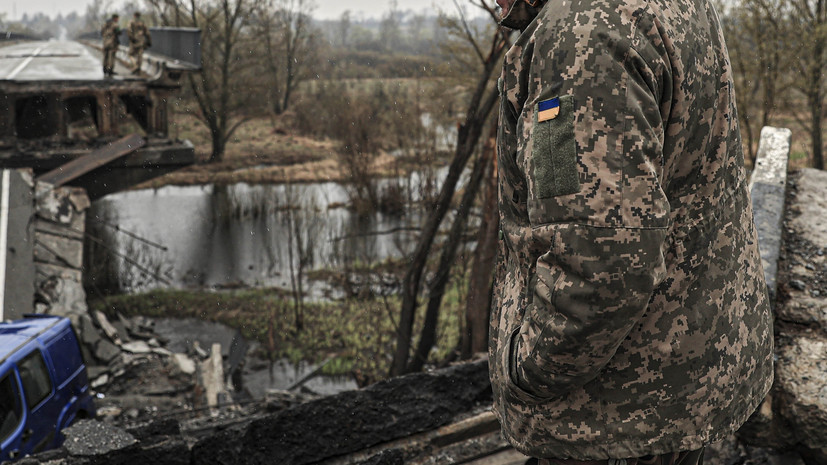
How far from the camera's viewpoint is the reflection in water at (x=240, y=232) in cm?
1712

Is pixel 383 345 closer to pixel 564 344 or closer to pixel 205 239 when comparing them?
pixel 205 239

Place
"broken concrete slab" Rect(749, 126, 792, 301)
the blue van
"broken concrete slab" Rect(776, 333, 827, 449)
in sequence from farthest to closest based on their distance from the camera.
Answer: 1. the blue van
2. "broken concrete slab" Rect(749, 126, 792, 301)
3. "broken concrete slab" Rect(776, 333, 827, 449)

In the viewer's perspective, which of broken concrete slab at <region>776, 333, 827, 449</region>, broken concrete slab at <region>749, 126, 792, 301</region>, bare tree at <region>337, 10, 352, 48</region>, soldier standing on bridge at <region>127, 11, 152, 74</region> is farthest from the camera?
bare tree at <region>337, 10, 352, 48</region>

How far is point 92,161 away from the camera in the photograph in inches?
516

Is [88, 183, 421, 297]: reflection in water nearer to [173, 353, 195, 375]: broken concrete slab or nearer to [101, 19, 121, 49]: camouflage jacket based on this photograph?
[173, 353, 195, 375]: broken concrete slab

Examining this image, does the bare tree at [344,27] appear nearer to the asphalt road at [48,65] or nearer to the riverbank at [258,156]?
the riverbank at [258,156]

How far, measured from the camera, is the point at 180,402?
376 inches

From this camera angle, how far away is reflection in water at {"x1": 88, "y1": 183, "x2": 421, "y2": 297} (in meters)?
17.1

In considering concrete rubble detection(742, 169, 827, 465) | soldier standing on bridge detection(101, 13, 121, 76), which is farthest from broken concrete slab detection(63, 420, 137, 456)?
soldier standing on bridge detection(101, 13, 121, 76)

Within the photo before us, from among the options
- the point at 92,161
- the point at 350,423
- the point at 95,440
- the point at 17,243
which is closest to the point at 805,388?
the point at 350,423

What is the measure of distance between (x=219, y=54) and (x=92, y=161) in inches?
438

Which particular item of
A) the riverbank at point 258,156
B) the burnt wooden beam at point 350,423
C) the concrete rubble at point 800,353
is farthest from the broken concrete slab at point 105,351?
the riverbank at point 258,156

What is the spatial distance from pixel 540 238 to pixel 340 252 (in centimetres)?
1616

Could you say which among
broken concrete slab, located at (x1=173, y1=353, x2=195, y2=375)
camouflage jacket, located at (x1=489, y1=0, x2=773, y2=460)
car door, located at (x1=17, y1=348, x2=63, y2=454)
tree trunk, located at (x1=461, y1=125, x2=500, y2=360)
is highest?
camouflage jacket, located at (x1=489, y1=0, x2=773, y2=460)
